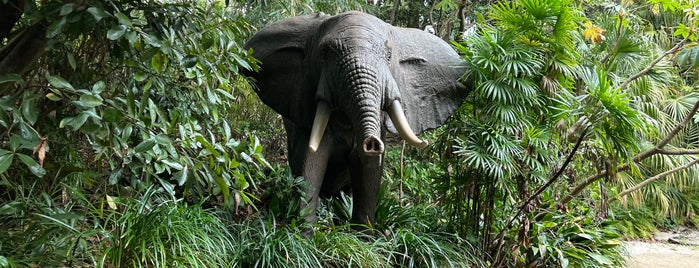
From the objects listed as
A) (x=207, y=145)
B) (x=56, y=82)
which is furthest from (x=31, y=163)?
(x=207, y=145)

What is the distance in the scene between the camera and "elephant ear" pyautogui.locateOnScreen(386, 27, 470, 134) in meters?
4.79

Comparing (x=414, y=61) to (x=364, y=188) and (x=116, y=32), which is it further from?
(x=116, y=32)

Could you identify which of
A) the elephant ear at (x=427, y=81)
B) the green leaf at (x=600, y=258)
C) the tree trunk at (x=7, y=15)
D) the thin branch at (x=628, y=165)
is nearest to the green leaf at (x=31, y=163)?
the tree trunk at (x=7, y=15)

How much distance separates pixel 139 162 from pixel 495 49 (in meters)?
2.52

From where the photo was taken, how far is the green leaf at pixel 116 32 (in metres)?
2.59

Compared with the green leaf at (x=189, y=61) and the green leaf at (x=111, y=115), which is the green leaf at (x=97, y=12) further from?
the green leaf at (x=189, y=61)

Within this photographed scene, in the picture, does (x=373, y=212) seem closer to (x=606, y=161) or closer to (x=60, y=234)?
(x=606, y=161)

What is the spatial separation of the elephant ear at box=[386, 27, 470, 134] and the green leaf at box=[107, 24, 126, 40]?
245 cm

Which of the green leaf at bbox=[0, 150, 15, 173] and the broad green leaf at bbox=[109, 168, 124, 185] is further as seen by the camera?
the broad green leaf at bbox=[109, 168, 124, 185]

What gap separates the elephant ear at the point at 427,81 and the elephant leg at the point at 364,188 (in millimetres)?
440

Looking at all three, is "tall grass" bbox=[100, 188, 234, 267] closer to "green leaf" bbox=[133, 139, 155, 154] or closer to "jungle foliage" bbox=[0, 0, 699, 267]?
"jungle foliage" bbox=[0, 0, 699, 267]

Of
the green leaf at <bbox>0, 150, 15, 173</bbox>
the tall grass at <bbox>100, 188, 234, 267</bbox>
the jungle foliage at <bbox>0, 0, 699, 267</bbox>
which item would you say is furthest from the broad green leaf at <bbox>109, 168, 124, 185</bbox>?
the green leaf at <bbox>0, 150, 15, 173</bbox>

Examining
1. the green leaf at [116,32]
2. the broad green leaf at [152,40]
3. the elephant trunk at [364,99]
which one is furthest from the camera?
the elephant trunk at [364,99]

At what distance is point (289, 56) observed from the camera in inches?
191
